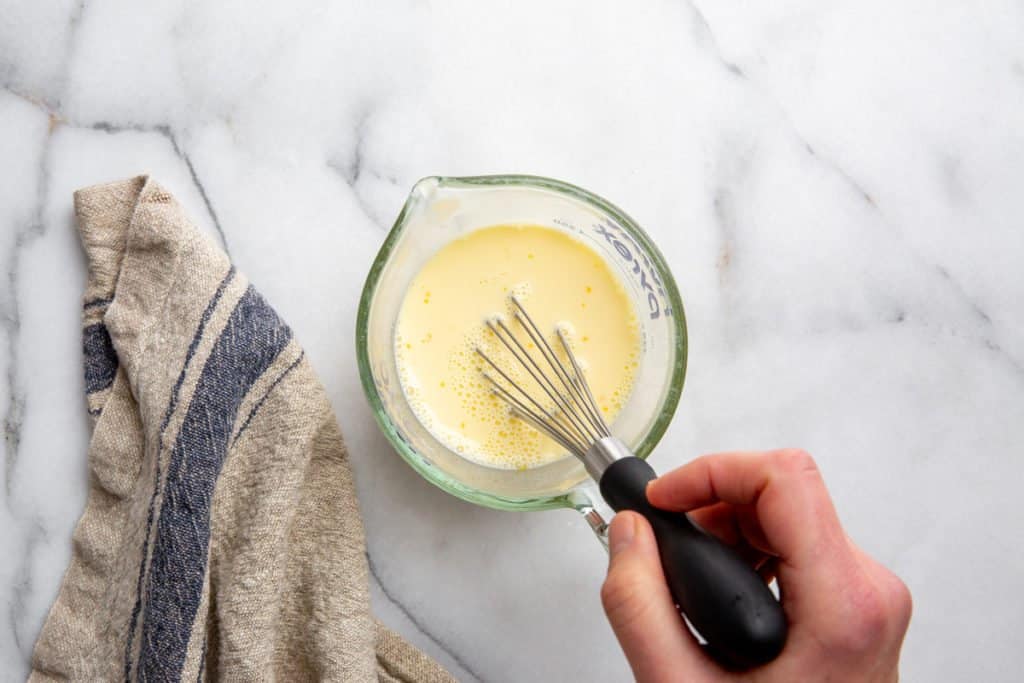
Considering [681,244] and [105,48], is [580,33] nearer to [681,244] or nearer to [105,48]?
[681,244]

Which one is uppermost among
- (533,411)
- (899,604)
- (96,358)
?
(96,358)

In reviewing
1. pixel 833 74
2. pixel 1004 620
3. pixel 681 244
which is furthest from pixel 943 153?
pixel 1004 620

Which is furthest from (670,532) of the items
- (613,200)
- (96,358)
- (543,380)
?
(96,358)

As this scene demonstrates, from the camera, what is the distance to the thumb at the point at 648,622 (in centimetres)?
53

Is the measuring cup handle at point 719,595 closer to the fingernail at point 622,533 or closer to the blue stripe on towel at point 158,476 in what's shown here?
the fingernail at point 622,533

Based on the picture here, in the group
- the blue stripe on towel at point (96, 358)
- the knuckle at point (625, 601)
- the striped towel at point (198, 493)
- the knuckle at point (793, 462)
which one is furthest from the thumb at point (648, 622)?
the blue stripe on towel at point (96, 358)

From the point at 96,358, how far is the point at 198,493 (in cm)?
16

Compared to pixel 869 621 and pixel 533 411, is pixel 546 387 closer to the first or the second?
pixel 533 411

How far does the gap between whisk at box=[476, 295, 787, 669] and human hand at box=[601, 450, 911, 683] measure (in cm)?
1

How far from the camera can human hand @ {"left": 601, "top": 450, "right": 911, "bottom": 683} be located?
534 mm

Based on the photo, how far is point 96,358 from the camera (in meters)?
0.82

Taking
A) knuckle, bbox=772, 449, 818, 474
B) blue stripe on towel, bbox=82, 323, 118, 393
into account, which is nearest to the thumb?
knuckle, bbox=772, 449, 818, 474

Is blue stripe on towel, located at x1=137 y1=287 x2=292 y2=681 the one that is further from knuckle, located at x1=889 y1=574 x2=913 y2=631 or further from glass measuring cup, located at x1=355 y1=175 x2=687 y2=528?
knuckle, located at x1=889 y1=574 x2=913 y2=631

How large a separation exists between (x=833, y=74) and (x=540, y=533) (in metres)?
0.51
